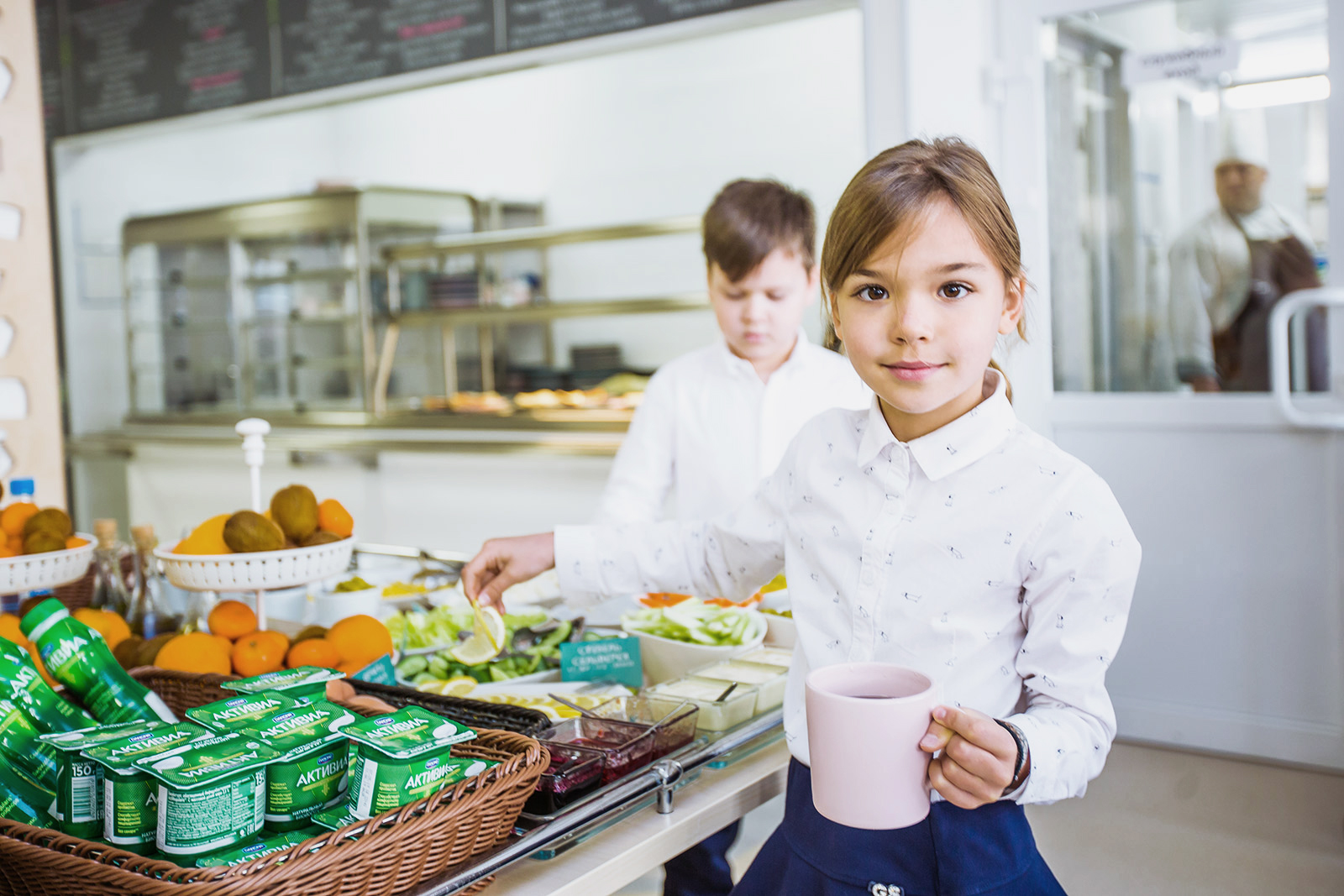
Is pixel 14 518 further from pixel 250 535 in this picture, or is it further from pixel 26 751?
pixel 26 751

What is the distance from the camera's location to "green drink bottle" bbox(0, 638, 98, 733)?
3.51ft

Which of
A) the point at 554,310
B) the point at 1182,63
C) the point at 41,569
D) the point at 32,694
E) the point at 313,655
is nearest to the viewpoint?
the point at 32,694

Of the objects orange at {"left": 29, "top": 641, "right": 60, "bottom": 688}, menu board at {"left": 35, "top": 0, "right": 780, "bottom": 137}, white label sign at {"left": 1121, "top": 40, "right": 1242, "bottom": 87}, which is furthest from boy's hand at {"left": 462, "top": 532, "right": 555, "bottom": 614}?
menu board at {"left": 35, "top": 0, "right": 780, "bottom": 137}

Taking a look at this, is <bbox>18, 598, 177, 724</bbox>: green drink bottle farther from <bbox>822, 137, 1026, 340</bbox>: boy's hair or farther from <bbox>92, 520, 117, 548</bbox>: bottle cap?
<bbox>822, 137, 1026, 340</bbox>: boy's hair

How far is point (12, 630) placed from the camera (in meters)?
1.52

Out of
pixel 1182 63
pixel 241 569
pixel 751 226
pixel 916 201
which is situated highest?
pixel 1182 63

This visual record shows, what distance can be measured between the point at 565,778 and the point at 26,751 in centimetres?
49

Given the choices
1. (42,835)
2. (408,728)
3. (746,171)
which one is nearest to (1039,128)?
(746,171)

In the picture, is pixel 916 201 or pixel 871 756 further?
pixel 916 201

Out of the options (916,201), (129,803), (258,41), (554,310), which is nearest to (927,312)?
(916,201)

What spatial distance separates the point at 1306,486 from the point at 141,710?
2719 millimetres

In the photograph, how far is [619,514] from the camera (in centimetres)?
217

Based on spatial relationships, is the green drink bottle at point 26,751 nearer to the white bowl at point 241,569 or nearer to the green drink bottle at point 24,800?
the green drink bottle at point 24,800

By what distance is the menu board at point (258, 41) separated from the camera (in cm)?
383
